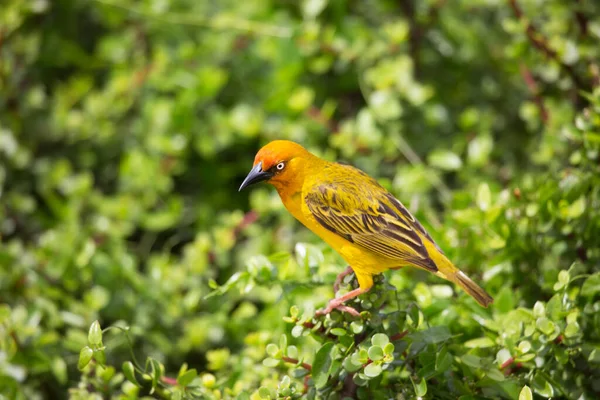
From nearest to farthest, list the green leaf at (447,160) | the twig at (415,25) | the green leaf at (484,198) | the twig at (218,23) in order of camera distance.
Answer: the green leaf at (484,198), the green leaf at (447,160), the twig at (415,25), the twig at (218,23)

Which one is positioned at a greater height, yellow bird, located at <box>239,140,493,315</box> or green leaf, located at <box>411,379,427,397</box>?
yellow bird, located at <box>239,140,493,315</box>

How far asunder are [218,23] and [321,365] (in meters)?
2.82

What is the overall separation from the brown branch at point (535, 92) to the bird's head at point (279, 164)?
5.14 ft

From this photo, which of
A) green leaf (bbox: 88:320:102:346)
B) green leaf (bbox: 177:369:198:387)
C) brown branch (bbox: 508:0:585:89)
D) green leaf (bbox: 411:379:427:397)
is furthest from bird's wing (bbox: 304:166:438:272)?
brown branch (bbox: 508:0:585:89)

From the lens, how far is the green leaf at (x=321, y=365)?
6.63ft

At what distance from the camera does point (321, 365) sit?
2.04 m

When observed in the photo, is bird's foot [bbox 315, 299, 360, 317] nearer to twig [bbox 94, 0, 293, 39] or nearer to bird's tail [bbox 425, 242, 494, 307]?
bird's tail [bbox 425, 242, 494, 307]

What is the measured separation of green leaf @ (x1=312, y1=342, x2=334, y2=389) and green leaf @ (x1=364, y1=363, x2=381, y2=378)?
15cm

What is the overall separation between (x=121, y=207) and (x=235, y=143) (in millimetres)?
814

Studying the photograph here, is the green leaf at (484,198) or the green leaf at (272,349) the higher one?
the green leaf at (484,198)

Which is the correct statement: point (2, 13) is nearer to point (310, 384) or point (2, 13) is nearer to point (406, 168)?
point (406, 168)

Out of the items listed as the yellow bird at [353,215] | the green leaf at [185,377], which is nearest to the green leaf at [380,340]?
the yellow bird at [353,215]

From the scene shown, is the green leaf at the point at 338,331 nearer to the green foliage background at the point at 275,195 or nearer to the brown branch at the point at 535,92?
the green foliage background at the point at 275,195

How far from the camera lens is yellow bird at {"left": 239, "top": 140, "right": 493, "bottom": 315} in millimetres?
2342
